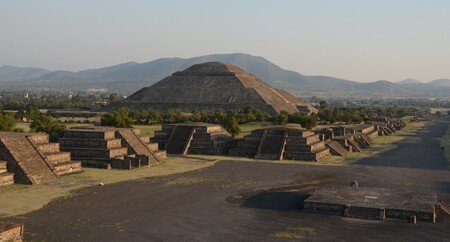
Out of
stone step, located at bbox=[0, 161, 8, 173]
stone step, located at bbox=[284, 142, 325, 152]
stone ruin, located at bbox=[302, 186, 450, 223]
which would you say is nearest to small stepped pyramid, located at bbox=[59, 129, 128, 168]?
stone step, located at bbox=[0, 161, 8, 173]

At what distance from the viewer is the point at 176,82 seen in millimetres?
164500

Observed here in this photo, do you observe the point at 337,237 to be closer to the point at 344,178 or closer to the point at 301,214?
the point at 301,214

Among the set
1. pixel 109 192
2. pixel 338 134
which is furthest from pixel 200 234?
pixel 338 134

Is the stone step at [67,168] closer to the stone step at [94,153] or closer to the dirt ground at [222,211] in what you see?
the stone step at [94,153]

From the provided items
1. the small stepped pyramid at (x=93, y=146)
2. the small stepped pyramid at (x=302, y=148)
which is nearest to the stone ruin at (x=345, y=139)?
the small stepped pyramid at (x=302, y=148)

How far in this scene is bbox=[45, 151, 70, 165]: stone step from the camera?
140ft

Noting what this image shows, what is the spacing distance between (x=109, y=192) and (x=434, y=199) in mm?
22891

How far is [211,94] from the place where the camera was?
149250 millimetres

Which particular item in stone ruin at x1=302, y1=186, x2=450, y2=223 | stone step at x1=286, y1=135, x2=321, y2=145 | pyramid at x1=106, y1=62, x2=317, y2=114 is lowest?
stone ruin at x1=302, y1=186, x2=450, y2=223

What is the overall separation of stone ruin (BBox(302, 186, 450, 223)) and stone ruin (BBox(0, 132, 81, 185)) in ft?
70.3

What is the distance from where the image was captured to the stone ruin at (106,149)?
48.7 m

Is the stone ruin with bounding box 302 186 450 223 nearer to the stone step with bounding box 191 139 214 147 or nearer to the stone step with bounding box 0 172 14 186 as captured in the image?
the stone step with bounding box 0 172 14 186

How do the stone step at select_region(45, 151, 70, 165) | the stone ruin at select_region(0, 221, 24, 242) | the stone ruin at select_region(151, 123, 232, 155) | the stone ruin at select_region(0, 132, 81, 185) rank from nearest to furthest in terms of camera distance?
1. the stone ruin at select_region(0, 221, 24, 242)
2. the stone ruin at select_region(0, 132, 81, 185)
3. the stone step at select_region(45, 151, 70, 165)
4. the stone ruin at select_region(151, 123, 232, 155)

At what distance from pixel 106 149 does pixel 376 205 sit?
2806cm
